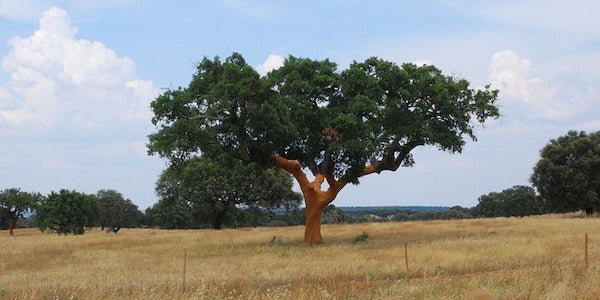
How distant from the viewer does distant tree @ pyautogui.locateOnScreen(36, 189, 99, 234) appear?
65.9 meters

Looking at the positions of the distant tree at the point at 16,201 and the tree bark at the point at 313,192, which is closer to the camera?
the tree bark at the point at 313,192

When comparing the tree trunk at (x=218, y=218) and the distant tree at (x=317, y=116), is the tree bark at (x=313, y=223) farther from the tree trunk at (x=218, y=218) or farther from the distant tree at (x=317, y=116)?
the tree trunk at (x=218, y=218)

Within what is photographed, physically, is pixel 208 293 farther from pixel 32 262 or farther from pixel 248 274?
pixel 32 262

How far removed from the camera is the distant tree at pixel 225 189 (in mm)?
59125

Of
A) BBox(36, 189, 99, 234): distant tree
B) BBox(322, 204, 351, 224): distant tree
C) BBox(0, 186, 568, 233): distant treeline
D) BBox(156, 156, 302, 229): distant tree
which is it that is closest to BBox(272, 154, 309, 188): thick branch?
BBox(156, 156, 302, 229): distant tree

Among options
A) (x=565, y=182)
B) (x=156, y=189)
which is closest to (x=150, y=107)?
(x=156, y=189)

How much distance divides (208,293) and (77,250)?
76.8ft

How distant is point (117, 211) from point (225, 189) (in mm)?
40273

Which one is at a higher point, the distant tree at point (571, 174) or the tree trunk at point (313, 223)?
the distant tree at point (571, 174)

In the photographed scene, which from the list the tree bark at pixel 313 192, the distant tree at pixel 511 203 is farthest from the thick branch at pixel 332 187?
the distant tree at pixel 511 203

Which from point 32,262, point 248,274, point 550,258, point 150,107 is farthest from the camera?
point 150,107

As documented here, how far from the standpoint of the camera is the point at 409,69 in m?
32.5

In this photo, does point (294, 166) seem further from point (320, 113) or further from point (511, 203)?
point (511, 203)

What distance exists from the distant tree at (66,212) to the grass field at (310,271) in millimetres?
30184
